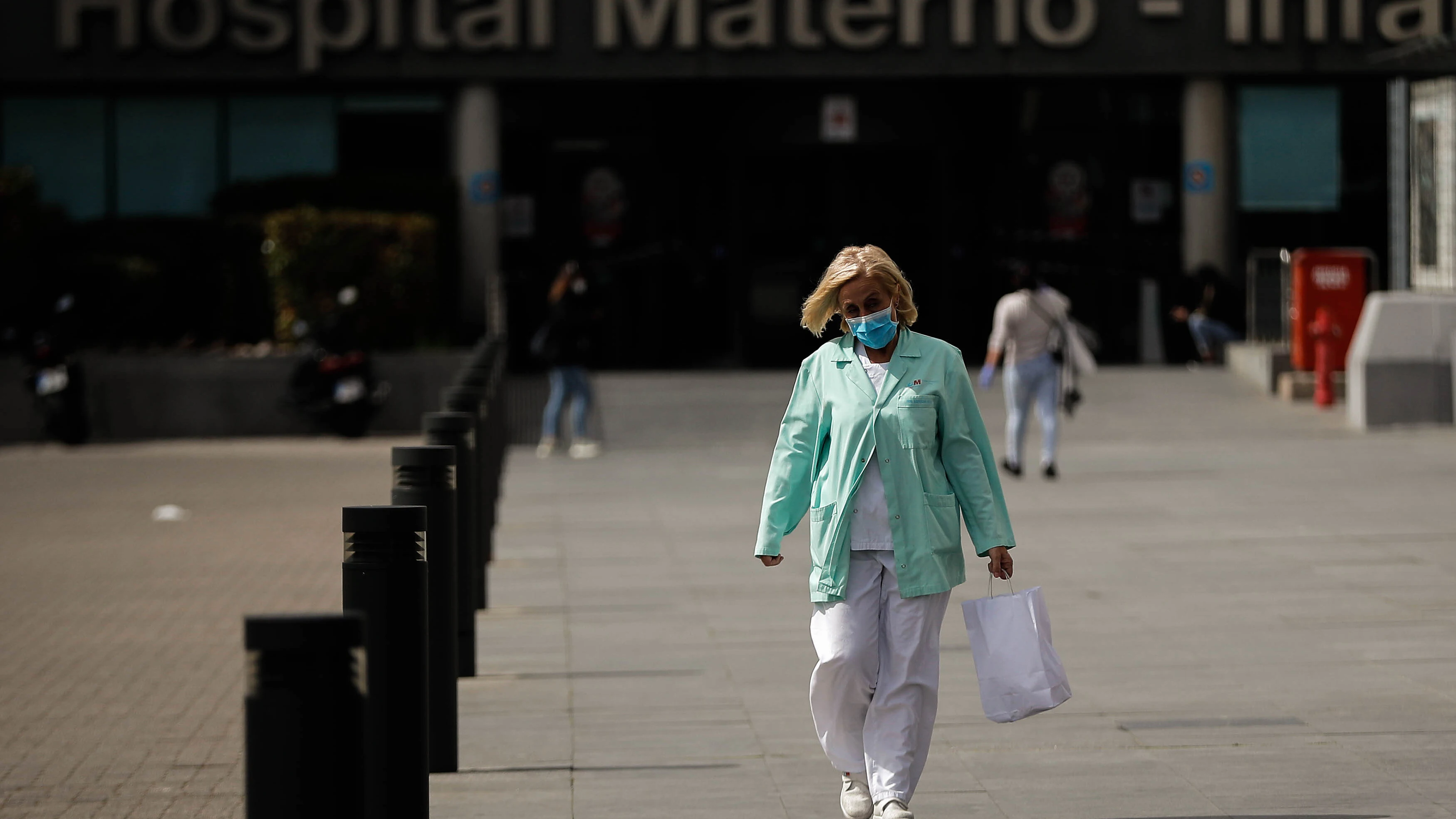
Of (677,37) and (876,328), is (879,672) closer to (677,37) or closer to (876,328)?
(876,328)

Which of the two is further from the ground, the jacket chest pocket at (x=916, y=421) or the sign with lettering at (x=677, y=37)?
the sign with lettering at (x=677, y=37)

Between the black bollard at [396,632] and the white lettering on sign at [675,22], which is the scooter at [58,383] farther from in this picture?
the black bollard at [396,632]

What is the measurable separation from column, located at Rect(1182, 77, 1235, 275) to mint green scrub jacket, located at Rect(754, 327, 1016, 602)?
21.1 metres

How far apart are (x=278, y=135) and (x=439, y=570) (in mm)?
20485

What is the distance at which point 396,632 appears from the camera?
5.14 metres

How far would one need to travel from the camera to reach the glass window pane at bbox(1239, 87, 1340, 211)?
2606cm

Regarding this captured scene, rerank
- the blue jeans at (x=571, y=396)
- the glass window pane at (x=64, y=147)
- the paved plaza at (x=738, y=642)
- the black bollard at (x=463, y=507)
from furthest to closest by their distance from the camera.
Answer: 1. the glass window pane at (x=64, y=147)
2. the blue jeans at (x=571, y=396)
3. the black bollard at (x=463, y=507)
4. the paved plaza at (x=738, y=642)

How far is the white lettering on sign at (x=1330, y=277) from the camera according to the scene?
66.0 feet

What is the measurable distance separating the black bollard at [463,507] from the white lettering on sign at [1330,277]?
44.4 feet

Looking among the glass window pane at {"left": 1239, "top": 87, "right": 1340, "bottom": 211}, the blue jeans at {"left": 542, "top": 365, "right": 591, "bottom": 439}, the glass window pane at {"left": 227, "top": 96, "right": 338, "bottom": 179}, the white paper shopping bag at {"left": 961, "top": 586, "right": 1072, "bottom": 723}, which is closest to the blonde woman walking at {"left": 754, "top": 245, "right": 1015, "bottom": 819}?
the white paper shopping bag at {"left": 961, "top": 586, "right": 1072, "bottom": 723}

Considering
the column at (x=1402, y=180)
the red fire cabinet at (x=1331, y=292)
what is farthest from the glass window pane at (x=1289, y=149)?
the red fire cabinet at (x=1331, y=292)

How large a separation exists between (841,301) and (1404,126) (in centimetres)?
1529

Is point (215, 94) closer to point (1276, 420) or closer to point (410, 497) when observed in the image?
point (1276, 420)

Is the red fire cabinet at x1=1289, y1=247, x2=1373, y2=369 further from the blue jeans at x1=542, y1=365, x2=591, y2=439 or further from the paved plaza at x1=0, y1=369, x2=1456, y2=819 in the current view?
the blue jeans at x1=542, y1=365, x2=591, y2=439
